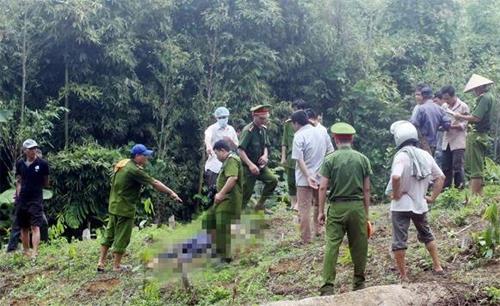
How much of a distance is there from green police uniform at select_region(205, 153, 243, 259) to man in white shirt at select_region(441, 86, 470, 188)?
11.8 feet

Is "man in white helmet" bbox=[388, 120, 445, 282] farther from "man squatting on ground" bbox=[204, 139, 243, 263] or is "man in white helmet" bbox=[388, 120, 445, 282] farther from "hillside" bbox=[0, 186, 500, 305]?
"man squatting on ground" bbox=[204, 139, 243, 263]

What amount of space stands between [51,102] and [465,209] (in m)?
8.12

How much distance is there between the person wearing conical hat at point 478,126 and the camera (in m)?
8.52

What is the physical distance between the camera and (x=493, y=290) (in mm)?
5258

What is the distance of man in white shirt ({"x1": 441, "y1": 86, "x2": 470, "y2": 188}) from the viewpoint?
30.1ft

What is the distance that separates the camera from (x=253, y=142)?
7.96 meters

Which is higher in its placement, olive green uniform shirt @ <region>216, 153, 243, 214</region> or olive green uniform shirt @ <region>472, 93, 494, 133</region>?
olive green uniform shirt @ <region>472, 93, 494, 133</region>

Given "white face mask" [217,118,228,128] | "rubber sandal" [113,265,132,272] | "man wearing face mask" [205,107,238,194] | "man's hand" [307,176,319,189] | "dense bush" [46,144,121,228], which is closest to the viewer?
"man's hand" [307,176,319,189]

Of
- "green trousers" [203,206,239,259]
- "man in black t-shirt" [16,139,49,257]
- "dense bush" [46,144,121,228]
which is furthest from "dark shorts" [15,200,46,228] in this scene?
"green trousers" [203,206,239,259]

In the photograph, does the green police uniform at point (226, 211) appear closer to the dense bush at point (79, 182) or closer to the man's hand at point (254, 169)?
the man's hand at point (254, 169)

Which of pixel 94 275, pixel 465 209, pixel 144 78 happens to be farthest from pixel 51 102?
pixel 465 209

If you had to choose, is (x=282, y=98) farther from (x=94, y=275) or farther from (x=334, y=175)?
(x=334, y=175)

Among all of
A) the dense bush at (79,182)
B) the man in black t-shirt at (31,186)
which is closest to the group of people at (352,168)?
the man in black t-shirt at (31,186)

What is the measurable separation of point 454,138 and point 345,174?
4100 millimetres
